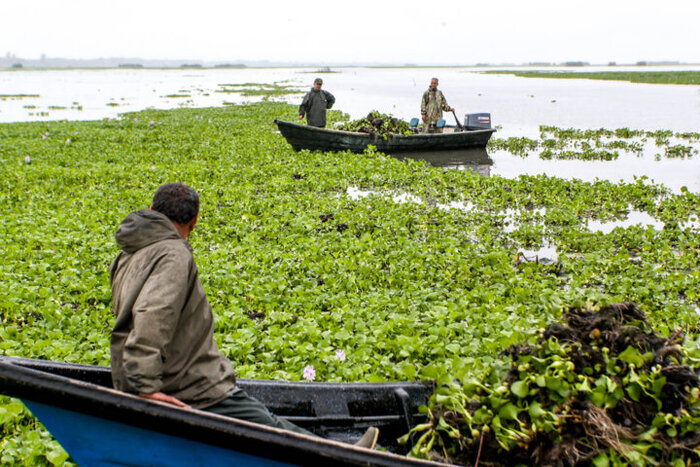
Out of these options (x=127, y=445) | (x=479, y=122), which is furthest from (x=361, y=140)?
(x=127, y=445)

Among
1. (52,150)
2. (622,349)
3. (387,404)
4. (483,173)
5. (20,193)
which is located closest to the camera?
(622,349)

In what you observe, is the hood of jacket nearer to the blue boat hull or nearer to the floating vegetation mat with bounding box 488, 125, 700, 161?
the blue boat hull

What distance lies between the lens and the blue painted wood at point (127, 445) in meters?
2.39

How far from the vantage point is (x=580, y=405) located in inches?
104

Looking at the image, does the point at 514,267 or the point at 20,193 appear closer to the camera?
the point at 514,267

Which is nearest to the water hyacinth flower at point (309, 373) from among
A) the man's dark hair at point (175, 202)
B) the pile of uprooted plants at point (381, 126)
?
the man's dark hair at point (175, 202)

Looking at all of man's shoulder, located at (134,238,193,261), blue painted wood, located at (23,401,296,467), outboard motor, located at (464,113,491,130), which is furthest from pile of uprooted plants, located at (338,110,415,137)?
blue painted wood, located at (23,401,296,467)

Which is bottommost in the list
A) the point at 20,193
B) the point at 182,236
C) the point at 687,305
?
the point at 687,305

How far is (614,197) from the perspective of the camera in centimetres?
1135

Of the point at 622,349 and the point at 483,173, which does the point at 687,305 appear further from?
the point at 483,173

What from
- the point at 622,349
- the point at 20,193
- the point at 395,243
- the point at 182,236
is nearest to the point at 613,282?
the point at 395,243

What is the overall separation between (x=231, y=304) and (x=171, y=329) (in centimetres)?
352

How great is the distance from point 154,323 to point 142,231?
50 centimetres

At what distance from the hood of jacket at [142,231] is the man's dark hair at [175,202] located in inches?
4.2
